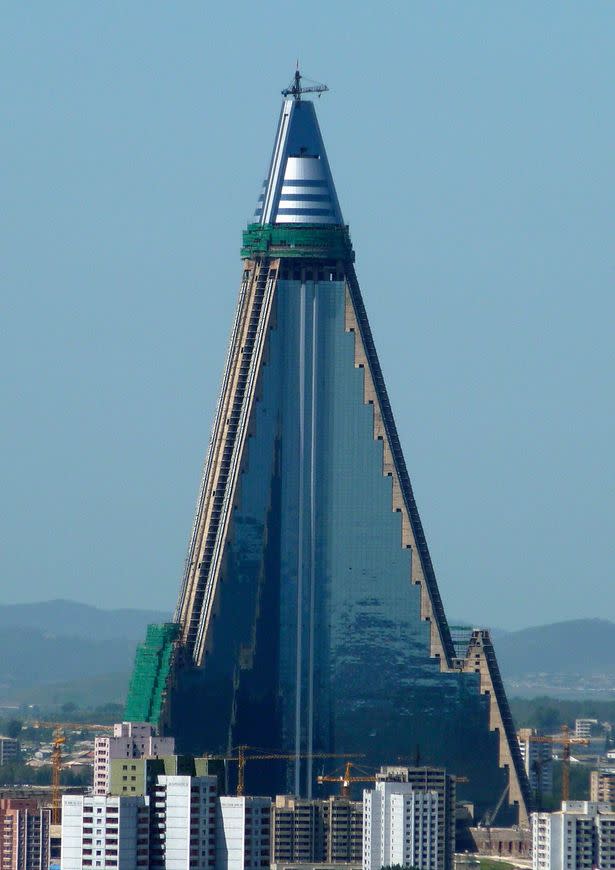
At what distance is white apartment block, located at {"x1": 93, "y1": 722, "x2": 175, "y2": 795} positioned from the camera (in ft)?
374

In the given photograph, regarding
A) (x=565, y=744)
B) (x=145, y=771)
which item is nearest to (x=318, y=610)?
(x=565, y=744)

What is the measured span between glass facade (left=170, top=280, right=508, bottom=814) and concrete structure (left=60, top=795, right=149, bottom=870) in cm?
2141

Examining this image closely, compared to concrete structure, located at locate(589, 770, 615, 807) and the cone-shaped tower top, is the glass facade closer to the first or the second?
the cone-shaped tower top

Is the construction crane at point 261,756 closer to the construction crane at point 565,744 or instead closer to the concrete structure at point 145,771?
the construction crane at point 565,744

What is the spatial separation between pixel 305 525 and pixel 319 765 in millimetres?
6732

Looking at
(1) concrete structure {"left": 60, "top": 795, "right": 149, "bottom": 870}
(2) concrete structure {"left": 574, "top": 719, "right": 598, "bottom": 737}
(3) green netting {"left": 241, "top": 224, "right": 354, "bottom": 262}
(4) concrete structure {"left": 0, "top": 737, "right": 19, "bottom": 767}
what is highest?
(3) green netting {"left": 241, "top": 224, "right": 354, "bottom": 262}

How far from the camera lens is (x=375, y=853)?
10025 centimetres

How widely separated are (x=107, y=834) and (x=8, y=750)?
64788 mm

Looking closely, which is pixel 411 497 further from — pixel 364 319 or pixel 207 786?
pixel 207 786

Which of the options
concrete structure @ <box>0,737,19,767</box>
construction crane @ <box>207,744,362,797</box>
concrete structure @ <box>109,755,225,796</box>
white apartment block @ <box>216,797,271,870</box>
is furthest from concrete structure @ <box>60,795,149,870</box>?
concrete structure @ <box>0,737,19,767</box>

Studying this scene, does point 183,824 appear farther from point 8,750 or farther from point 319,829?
point 8,750

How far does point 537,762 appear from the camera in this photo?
13188 cm

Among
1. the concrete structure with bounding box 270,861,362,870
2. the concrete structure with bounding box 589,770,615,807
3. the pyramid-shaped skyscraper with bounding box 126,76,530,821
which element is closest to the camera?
the concrete structure with bounding box 270,861,362,870

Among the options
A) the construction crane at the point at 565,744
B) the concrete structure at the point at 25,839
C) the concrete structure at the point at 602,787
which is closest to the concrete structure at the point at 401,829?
the concrete structure at the point at 25,839
